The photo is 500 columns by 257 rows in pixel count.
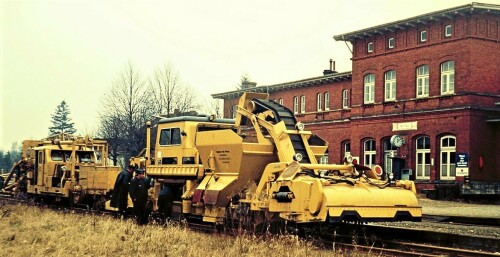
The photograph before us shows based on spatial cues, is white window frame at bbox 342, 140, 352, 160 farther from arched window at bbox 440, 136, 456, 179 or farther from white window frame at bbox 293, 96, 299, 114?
arched window at bbox 440, 136, 456, 179

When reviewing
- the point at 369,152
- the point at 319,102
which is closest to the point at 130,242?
the point at 369,152

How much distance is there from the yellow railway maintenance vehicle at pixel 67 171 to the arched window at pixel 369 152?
22.1m

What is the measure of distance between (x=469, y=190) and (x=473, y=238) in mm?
23542

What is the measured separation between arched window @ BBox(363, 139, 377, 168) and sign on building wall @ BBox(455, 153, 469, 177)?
7.32 m

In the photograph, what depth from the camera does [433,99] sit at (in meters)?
38.8

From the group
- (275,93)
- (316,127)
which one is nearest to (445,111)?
(316,127)

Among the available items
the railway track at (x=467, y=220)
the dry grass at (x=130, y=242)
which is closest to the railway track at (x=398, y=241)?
the dry grass at (x=130, y=242)

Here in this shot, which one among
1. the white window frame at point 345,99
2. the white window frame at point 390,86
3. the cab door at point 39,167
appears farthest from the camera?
the white window frame at point 345,99

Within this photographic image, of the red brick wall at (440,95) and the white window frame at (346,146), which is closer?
the red brick wall at (440,95)

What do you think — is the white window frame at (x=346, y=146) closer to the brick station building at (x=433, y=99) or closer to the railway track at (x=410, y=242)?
the brick station building at (x=433, y=99)

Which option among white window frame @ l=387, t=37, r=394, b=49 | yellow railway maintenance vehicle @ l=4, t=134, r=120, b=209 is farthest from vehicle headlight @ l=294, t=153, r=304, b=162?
white window frame @ l=387, t=37, r=394, b=49

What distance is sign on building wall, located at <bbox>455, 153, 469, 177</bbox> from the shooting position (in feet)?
119

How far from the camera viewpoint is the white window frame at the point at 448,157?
37.4 m

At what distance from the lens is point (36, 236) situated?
13867 mm
